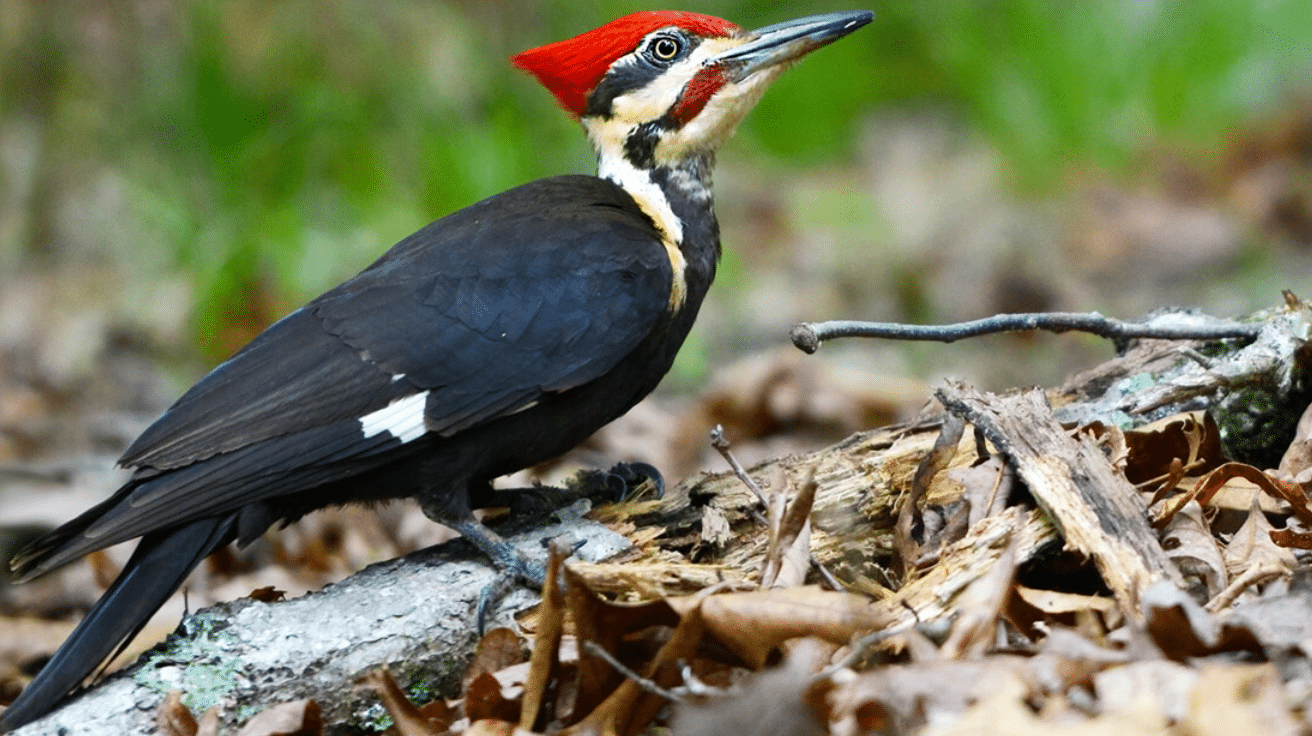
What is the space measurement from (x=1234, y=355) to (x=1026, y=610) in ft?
3.39

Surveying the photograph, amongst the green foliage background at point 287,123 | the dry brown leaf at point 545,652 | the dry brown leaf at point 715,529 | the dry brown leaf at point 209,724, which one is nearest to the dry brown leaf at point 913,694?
the dry brown leaf at point 545,652

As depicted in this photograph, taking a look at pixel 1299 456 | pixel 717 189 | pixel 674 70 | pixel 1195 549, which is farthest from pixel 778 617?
pixel 717 189

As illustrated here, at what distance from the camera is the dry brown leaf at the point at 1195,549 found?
7.27ft

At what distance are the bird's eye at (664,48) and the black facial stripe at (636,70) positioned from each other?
0.01 metres

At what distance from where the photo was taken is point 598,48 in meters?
3.43

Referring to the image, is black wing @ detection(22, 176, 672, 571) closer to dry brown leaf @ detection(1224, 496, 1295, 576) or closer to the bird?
the bird

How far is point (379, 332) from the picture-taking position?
9.33ft

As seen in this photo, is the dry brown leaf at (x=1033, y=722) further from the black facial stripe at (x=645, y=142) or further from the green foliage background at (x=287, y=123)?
the green foliage background at (x=287, y=123)

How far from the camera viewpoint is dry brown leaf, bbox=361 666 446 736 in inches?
84.9

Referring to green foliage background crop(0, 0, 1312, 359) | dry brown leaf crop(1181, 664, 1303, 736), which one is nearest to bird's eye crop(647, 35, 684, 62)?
dry brown leaf crop(1181, 664, 1303, 736)

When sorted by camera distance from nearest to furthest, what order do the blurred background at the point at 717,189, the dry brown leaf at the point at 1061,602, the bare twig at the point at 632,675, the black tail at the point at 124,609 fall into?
1. the bare twig at the point at 632,675
2. the dry brown leaf at the point at 1061,602
3. the black tail at the point at 124,609
4. the blurred background at the point at 717,189

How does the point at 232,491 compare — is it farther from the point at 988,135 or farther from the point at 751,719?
the point at 988,135

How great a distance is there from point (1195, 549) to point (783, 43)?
1671 mm

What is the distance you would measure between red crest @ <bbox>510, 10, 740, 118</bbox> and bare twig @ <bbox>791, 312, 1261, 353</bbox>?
110cm
